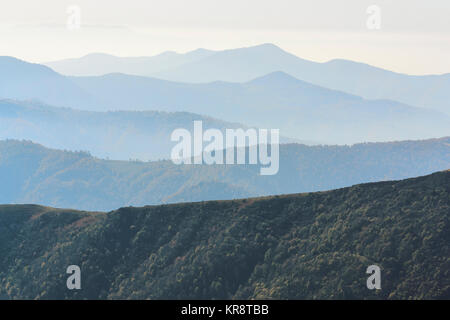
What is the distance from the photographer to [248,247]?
147m

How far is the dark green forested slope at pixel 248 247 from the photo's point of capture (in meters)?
130

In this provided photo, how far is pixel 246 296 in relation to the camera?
133m

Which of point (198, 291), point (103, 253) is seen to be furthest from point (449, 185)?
point (103, 253)

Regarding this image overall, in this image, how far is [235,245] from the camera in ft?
483

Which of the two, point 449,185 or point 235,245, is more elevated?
point 449,185

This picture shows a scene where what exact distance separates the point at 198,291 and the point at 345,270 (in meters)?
26.8

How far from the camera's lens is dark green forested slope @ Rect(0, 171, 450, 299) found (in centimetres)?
12975

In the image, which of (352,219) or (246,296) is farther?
(352,219)
